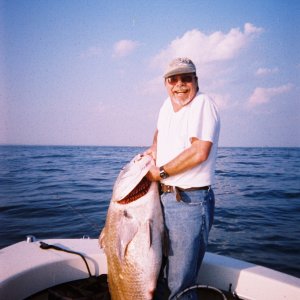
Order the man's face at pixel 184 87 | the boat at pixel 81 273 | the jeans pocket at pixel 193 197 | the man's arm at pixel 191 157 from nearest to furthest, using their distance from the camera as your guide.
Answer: the man's arm at pixel 191 157
the jeans pocket at pixel 193 197
the man's face at pixel 184 87
the boat at pixel 81 273

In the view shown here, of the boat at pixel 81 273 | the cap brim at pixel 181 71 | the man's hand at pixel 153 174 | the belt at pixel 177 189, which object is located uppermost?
the cap brim at pixel 181 71

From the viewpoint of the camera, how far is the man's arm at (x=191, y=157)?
239cm

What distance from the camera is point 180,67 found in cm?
253

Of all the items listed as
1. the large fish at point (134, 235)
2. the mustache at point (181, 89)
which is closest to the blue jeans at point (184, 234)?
the large fish at point (134, 235)

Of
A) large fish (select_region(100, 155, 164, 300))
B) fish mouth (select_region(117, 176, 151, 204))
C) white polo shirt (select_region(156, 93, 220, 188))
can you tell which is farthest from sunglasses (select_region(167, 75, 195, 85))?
fish mouth (select_region(117, 176, 151, 204))

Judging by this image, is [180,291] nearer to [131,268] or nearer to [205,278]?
[131,268]

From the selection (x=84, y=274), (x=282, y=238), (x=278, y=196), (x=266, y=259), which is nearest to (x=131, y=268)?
(x=84, y=274)

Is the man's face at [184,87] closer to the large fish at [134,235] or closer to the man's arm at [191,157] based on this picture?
the man's arm at [191,157]

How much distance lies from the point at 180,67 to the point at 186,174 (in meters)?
0.88

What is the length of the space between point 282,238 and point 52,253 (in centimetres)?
603

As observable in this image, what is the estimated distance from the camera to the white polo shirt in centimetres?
243

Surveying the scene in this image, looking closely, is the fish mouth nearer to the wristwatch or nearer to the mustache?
the wristwatch

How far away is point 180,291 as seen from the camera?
253 centimetres

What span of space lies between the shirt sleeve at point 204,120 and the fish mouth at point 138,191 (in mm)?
568
